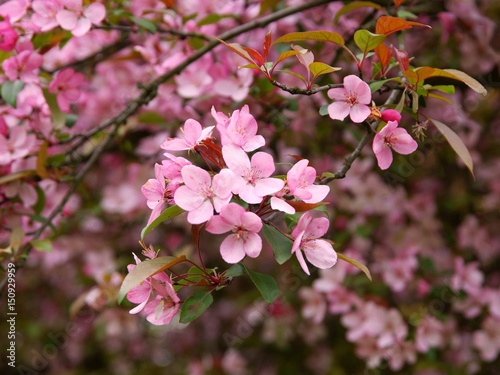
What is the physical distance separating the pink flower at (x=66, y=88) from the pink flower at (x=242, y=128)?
0.66m

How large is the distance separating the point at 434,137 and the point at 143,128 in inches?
43.0

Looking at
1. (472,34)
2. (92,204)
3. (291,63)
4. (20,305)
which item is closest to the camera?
(291,63)

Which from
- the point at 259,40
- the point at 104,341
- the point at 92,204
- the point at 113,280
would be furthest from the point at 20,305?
the point at 259,40

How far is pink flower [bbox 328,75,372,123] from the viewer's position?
930 millimetres

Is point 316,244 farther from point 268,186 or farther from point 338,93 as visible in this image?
point 338,93

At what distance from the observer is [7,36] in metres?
1.24

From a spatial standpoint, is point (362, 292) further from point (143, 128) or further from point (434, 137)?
point (143, 128)

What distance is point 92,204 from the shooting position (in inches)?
86.7

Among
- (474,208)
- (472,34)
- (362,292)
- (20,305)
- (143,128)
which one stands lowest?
(20,305)

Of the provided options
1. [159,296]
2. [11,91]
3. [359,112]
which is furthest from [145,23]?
[159,296]

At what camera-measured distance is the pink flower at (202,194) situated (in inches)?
30.1

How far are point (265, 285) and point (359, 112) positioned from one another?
12.4 inches

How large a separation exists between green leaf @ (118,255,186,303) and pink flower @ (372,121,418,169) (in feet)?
1.15

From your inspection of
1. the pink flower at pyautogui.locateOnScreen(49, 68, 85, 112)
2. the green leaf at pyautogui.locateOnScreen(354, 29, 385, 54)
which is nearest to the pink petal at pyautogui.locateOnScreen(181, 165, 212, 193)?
the green leaf at pyautogui.locateOnScreen(354, 29, 385, 54)
